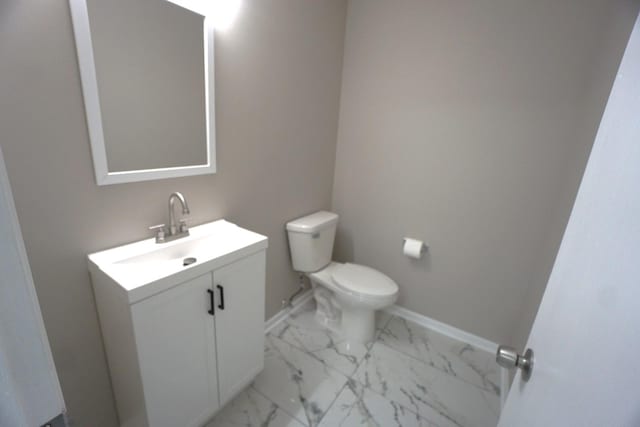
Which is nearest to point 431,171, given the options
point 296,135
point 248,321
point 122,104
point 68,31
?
point 296,135

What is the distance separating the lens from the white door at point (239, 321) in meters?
1.26

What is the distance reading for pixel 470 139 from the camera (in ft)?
5.90

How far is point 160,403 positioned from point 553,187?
85.5 inches

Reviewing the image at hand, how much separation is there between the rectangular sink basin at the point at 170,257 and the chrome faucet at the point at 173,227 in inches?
1.0

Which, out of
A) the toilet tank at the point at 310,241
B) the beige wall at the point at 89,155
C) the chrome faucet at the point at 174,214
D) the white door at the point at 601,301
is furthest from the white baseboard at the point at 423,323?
the white door at the point at 601,301

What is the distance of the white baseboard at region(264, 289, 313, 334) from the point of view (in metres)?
2.06

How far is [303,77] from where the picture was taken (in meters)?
1.82

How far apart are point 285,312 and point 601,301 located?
2031 mm


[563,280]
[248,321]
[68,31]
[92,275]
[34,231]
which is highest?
[68,31]

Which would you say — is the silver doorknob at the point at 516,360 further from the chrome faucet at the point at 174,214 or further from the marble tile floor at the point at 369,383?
the chrome faucet at the point at 174,214

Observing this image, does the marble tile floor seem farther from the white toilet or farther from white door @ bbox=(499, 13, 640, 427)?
white door @ bbox=(499, 13, 640, 427)

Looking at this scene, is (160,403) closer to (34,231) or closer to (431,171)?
(34,231)

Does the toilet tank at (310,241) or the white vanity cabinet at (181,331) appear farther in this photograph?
the toilet tank at (310,241)

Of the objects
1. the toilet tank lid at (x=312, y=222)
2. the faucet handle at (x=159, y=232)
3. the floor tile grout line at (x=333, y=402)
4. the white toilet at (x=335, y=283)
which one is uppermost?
the faucet handle at (x=159, y=232)
